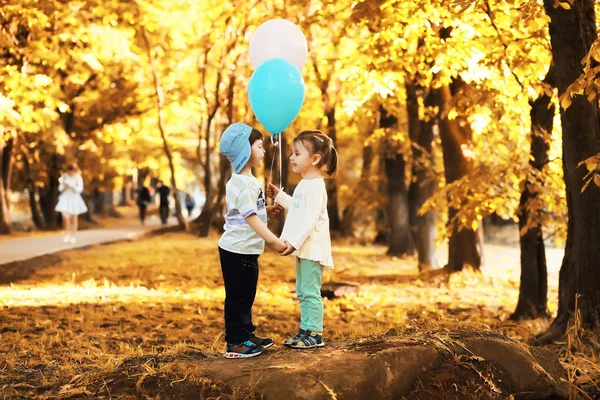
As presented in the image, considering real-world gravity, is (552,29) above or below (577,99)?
above

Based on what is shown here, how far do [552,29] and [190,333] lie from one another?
5.56 m

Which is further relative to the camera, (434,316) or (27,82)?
(27,82)

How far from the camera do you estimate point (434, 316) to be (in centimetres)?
696

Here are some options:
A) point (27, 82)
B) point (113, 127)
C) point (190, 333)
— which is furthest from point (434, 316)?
point (113, 127)

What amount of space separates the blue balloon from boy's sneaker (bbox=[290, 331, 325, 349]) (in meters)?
1.83

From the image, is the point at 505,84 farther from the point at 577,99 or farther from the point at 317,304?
the point at 317,304

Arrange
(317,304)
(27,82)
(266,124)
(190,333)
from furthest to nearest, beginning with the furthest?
(27,82) < (190,333) < (266,124) < (317,304)

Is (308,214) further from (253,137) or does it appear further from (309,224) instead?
(253,137)

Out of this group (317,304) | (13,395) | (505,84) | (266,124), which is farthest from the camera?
(505,84)

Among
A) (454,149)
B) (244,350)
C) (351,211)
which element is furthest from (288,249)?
(351,211)

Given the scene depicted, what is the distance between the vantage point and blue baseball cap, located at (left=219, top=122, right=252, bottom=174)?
5.87 metres

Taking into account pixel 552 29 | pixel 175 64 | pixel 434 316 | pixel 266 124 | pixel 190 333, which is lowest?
pixel 190 333

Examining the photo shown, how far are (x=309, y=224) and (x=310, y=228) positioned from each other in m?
0.03

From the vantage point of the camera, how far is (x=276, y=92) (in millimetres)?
6379
